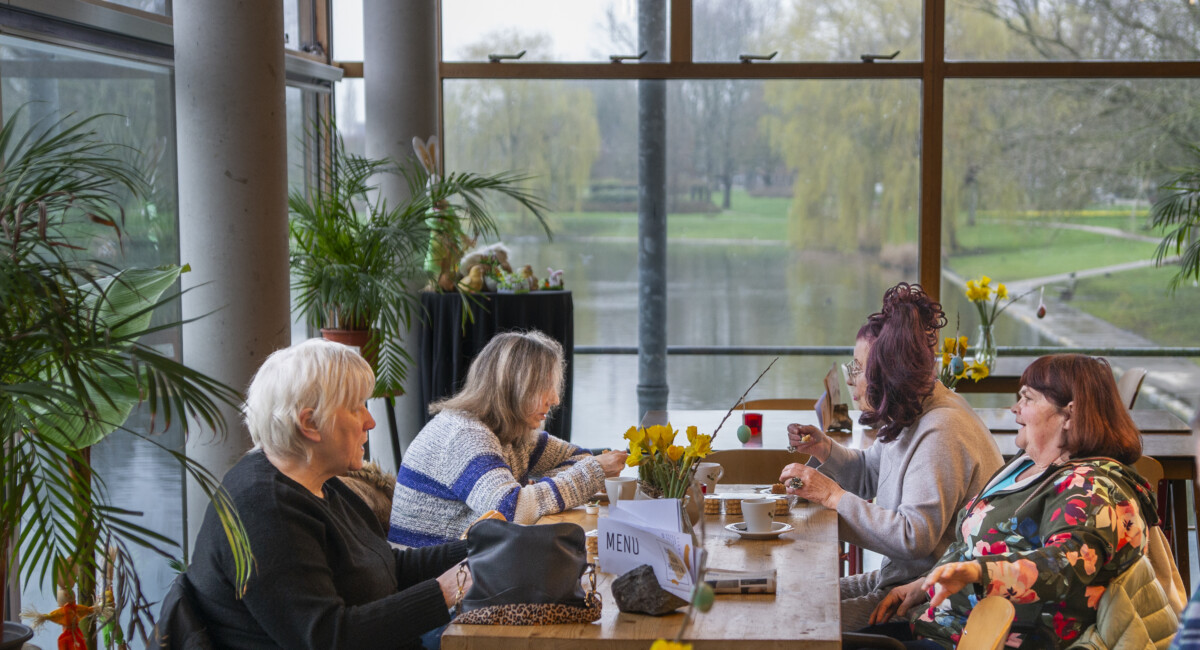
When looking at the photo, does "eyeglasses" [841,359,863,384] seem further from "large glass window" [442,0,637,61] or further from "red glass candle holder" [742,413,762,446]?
"large glass window" [442,0,637,61]

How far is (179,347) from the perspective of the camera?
185 inches

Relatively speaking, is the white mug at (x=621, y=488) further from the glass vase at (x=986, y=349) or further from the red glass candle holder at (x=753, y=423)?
the glass vase at (x=986, y=349)

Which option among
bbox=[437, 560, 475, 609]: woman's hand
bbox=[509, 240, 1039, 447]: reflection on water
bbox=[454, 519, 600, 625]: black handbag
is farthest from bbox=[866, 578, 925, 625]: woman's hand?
bbox=[509, 240, 1039, 447]: reflection on water

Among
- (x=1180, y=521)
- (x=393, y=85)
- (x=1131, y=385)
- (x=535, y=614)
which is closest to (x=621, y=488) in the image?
(x=535, y=614)

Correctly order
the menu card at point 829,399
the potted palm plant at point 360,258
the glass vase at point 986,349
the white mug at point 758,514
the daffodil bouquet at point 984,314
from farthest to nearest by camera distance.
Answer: the glass vase at point 986,349
the daffodil bouquet at point 984,314
the potted palm plant at point 360,258
the menu card at point 829,399
the white mug at point 758,514

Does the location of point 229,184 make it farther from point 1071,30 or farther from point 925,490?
point 1071,30

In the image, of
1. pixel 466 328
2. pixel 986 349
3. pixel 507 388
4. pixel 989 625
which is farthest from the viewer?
pixel 466 328

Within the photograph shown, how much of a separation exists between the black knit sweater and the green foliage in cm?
465

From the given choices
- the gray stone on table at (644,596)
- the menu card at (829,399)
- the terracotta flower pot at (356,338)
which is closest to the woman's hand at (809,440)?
the menu card at (829,399)

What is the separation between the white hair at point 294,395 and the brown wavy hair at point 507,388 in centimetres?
86

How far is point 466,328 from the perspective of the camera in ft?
19.0

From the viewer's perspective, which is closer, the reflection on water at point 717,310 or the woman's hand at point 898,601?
the woman's hand at point 898,601

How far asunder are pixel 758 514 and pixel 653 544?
0.59 meters

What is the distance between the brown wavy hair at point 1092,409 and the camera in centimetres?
260
